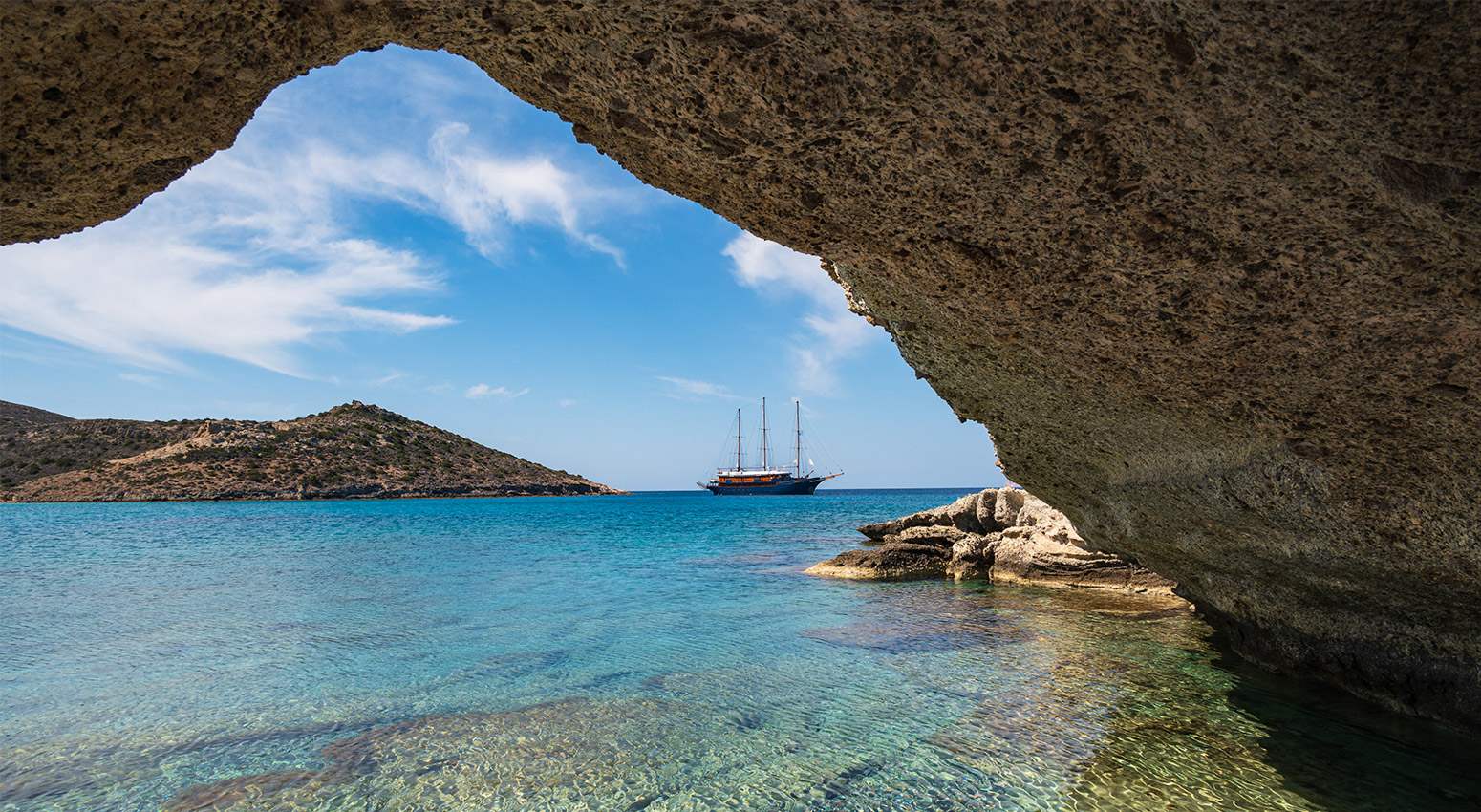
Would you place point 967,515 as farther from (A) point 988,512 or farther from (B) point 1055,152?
(B) point 1055,152

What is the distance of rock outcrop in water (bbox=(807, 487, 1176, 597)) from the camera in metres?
16.4

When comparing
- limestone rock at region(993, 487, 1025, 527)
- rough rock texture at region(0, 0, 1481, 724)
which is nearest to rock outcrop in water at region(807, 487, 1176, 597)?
limestone rock at region(993, 487, 1025, 527)

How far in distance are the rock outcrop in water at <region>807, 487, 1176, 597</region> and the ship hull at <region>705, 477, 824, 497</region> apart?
9456cm

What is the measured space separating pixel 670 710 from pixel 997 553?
1345 cm

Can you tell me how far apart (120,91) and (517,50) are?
1180 millimetres

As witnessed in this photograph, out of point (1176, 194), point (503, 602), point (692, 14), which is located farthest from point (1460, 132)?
point (503, 602)

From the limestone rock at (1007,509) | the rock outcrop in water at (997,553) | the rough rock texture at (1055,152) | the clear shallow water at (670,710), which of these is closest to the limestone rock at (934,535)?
the rock outcrop in water at (997,553)

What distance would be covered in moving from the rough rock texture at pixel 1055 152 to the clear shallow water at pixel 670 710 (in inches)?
118

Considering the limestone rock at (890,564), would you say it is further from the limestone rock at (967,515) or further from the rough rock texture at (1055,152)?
the rough rock texture at (1055,152)

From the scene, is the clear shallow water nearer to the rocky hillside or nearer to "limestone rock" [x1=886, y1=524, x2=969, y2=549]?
"limestone rock" [x1=886, y1=524, x2=969, y2=549]

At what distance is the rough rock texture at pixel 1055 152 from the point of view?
230cm

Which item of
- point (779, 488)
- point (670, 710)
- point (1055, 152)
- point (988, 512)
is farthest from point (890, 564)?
point (779, 488)

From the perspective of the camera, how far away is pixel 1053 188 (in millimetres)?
3107

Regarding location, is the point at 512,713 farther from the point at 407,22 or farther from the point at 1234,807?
the point at 407,22
